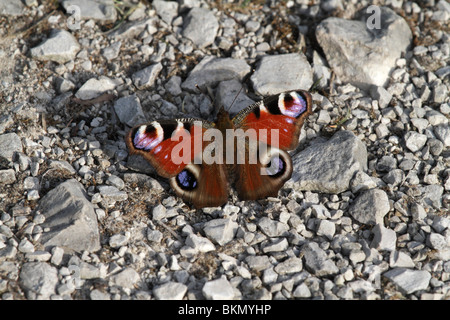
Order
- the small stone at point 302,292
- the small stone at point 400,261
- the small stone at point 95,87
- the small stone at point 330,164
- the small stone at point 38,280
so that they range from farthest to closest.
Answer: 1. the small stone at point 95,87
2. the small stone at point 330,164
3. the small stone at point 400,261
4. the small stone at point 302,292
5. the small stone at point 38,280

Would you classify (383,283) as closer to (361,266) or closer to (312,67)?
(361,266)

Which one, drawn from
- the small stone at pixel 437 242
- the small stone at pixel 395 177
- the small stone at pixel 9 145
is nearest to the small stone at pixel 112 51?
the small stone at pixel 9 145

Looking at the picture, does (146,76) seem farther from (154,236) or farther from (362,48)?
(362,48)

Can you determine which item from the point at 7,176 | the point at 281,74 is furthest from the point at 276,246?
the point at 7,176

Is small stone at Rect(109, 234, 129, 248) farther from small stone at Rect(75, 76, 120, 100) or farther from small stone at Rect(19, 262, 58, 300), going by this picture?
small stone at Rect(75, 76, 120, 100)

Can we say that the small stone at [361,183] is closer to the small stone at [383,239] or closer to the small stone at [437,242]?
the small stone at [383,239]

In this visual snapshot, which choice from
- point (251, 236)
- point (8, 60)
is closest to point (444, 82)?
point (251, 236)
